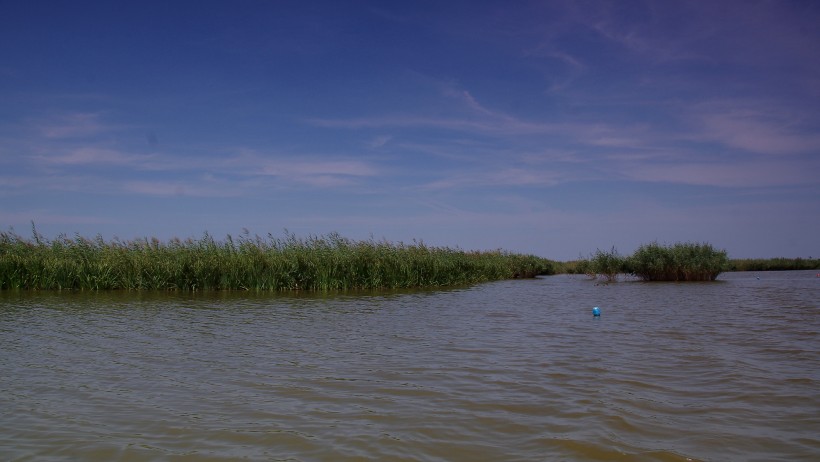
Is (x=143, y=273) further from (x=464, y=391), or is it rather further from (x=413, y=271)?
(x=464, y=391)

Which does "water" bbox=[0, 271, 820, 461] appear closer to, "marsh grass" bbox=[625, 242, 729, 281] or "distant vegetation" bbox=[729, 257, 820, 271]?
"marsh grass" bbox=[625, 242, 729, 281]

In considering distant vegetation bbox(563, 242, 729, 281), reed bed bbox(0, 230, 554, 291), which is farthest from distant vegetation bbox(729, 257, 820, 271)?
reed bed bbox(0, 230, 554, 291)

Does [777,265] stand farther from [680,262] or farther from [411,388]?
[411,388]

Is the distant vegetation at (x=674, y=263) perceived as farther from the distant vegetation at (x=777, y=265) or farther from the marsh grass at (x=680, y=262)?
the distant vegetation at (x=777, y=265)

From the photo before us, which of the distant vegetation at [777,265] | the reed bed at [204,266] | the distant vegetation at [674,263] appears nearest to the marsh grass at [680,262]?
the distant vegetation at [674,263]

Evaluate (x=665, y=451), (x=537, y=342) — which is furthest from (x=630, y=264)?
(x=665, y=451)

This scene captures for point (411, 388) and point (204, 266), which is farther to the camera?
point (204, 266)

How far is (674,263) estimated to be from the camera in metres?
36.1

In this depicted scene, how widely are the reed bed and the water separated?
33.9ft

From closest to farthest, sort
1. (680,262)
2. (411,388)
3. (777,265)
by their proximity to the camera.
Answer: (411,388) < (680,262) < (777,265)

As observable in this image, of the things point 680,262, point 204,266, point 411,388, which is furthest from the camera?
point 680,262

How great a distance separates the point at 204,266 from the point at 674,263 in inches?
1119

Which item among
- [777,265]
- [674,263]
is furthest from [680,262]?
[777,265]

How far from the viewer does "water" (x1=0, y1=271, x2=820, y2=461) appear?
5.26 m
